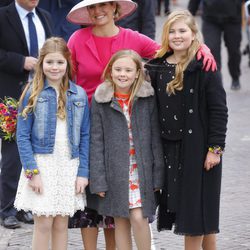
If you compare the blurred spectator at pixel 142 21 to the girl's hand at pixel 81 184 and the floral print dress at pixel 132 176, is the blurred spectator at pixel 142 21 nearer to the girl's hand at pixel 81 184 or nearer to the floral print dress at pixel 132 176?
the floral print dress at pixel 132 176

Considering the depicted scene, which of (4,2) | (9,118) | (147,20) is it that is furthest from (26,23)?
(147,20)

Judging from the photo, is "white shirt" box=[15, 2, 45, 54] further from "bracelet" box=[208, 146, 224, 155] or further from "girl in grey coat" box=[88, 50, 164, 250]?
"bracelet" box=[208, 146, 224, 155]

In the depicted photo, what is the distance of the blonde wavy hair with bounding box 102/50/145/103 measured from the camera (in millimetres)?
6020

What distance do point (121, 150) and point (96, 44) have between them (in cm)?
75

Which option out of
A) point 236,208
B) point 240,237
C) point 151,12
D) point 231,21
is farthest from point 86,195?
point 231,21

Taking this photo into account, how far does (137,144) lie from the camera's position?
599 centimetres

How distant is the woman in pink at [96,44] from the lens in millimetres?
A: 6200

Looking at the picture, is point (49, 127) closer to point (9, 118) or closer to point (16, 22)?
point (9, 118)

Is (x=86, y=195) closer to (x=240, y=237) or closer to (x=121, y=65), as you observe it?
(x=121, y=65)

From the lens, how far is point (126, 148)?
5.98m

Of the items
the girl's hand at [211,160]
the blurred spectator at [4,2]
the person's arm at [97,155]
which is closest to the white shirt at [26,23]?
the blurred spectator at [4,2]

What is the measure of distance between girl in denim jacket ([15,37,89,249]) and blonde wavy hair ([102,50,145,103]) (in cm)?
20

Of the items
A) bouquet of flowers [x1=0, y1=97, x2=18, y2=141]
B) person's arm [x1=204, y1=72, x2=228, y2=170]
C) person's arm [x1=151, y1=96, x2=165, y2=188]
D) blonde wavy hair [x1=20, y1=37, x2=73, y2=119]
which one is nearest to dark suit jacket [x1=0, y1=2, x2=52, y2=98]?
bouquet of flowers [x1=0, y1=97, x2=18, y2=141]

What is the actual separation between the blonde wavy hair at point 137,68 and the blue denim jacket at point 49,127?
0.20m
